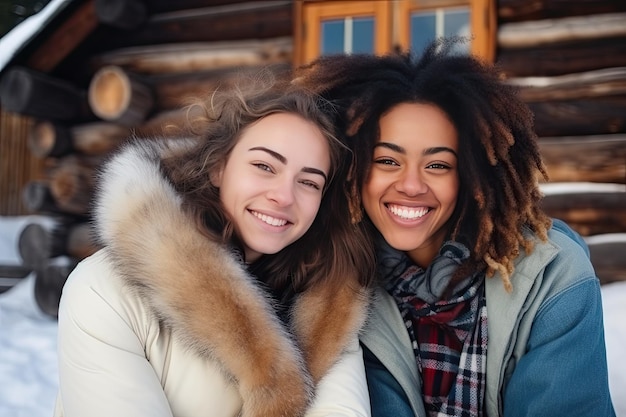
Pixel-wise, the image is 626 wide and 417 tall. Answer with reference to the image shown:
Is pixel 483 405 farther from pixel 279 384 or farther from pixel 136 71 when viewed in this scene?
pixel 136 71

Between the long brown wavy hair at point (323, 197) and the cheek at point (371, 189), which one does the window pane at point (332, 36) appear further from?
the cheek at point (371, 189)

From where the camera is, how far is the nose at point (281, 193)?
195cm

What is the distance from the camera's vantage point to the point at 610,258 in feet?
13.5

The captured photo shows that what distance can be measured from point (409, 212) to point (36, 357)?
11.3ft

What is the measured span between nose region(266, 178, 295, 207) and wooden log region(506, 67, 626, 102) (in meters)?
2.72

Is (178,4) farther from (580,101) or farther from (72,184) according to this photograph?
(580,101)

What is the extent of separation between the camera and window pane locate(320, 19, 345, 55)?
16.3 feet

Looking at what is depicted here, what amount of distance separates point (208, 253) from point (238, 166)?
330 mm

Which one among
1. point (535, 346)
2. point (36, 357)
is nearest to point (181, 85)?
point (36, 357)

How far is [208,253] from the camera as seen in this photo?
1.86m

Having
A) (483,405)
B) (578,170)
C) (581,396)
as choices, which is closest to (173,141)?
(483,405)

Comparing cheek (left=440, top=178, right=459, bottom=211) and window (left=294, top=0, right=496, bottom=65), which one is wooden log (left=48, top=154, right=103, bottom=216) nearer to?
window (left=294, top=0, right=496, bottom=65)

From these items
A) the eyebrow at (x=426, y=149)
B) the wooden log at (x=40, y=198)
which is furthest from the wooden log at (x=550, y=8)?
the wooden log at (x=40, y=198)

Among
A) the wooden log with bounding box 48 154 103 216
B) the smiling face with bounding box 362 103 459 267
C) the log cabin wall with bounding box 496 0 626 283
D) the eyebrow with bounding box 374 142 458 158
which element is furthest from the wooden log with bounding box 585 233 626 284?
the wooden log with bounding box 48 154 103 216
